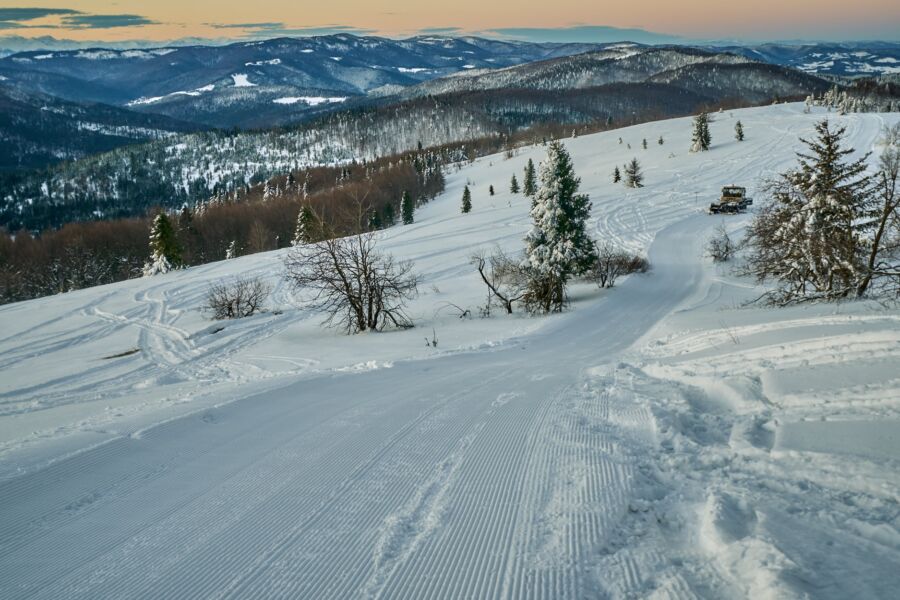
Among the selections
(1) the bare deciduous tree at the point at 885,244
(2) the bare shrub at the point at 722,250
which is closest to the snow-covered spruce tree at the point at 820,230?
(1) the bare deciduous tree at the point at 885,244

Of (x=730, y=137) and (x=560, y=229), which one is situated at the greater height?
(x=730, y=137)

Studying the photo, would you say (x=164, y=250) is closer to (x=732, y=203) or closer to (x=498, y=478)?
(x=498, y=478)

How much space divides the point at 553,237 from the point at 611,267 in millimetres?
5992

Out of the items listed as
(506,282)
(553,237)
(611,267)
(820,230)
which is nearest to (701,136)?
(611,267)

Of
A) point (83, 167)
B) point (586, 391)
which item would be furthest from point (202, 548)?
point (83, 167)

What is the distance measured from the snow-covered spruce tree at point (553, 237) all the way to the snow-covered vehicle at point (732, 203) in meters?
25.7

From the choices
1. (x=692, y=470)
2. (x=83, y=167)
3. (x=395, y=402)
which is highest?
(x=83, y=167)

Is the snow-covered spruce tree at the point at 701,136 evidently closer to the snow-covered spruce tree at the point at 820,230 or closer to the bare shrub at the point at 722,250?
the bare shrub at the point at 722,250

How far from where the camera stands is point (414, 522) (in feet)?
13.9

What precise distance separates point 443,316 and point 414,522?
58.6 ft

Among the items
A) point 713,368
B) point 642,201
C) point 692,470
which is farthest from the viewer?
point 642,201

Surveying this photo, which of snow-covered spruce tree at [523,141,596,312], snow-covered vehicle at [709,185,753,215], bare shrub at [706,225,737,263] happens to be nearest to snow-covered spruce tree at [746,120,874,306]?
snow-covered spruce tree at [523,141,596,312]

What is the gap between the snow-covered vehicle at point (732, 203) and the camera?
4182 centimetres

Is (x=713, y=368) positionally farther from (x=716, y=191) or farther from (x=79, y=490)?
(x=716, y=191)
